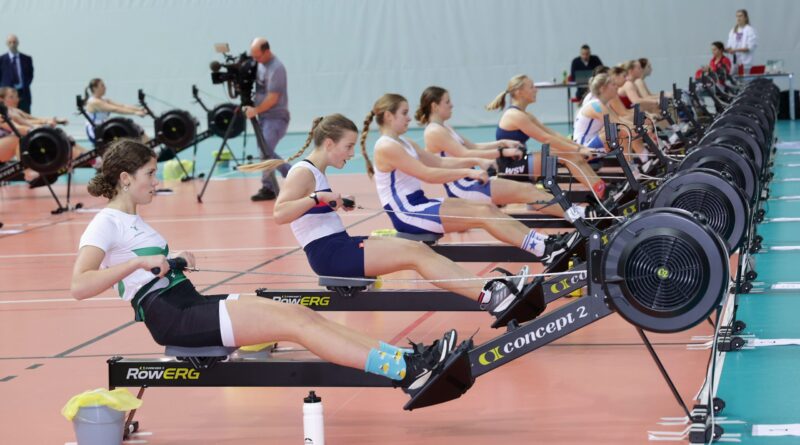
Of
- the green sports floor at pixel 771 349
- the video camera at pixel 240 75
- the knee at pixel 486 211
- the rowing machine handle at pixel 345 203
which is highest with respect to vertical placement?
the video camera at pixel 240 75

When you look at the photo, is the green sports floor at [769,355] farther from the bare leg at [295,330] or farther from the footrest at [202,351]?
the footrest at [202,351]

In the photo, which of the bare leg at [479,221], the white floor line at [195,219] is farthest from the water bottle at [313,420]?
the white floor line at [195,219]

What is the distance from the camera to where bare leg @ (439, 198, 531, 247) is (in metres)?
6.01

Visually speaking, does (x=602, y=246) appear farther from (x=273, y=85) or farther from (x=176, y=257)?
(x=273, y=85)

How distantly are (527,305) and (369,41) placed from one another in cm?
1619

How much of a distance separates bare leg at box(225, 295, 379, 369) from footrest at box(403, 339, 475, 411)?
0.22m

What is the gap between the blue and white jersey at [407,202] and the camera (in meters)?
6.04

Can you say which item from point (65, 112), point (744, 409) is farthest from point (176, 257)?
point (65, 112)

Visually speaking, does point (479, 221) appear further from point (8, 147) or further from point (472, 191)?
point (8, 147)

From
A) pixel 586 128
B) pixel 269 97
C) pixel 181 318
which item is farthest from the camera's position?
pixel 269 97

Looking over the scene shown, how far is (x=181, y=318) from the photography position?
3809 millimetres

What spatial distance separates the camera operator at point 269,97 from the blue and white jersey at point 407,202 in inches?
206

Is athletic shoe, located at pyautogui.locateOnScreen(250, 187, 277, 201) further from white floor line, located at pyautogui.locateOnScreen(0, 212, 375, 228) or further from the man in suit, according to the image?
the man in suit

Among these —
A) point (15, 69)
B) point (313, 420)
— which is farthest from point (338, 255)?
point (15, 69)
